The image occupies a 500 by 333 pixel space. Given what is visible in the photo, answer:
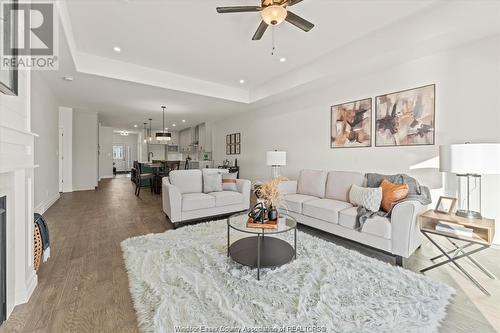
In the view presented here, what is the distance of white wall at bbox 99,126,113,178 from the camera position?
10741 millimetres

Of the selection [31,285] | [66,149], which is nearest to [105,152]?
[66,149]

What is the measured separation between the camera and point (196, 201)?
3.57 metres

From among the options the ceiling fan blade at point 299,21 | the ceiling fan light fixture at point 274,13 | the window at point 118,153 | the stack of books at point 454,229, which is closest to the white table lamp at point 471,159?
the stack of books at point 454,229

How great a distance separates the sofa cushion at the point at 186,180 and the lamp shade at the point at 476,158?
139 inches

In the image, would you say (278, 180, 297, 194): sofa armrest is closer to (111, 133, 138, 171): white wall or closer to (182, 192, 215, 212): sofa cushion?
(182, 192, 215, 212): sofa cushion

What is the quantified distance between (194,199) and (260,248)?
1.62 meters

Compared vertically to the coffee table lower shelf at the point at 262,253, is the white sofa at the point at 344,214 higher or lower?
higher

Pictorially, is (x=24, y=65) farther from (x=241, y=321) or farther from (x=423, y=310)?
(x=423, y=310)

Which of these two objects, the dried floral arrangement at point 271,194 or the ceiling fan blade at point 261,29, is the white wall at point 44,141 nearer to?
the ceiling fan blade at point 261,29

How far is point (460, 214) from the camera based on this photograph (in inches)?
89.1

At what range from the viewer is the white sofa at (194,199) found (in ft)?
11.3

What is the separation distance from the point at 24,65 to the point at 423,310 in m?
3.47

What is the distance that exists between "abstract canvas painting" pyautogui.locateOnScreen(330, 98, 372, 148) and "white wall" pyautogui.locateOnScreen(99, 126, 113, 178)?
10737 millimetres

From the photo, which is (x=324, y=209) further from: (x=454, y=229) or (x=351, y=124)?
(x=351, y=124)
